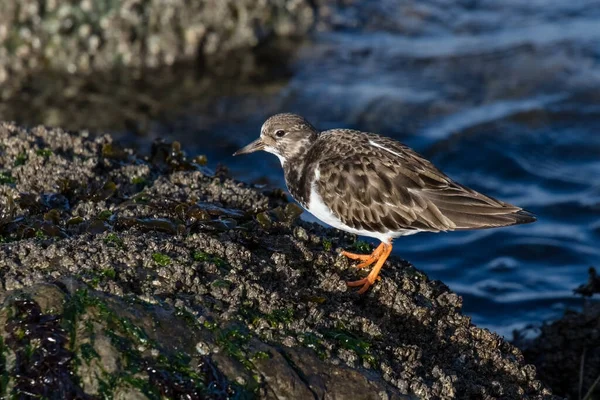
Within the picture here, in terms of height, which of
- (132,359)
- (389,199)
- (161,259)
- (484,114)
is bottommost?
(132,359)

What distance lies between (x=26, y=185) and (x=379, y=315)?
77.3 inches

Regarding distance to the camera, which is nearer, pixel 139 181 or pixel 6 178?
pixel 6 178

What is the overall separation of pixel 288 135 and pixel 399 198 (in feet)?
2.98

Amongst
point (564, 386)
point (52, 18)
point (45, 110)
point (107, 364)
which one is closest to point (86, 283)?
point (107, 364)

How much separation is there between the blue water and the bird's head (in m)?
1.19

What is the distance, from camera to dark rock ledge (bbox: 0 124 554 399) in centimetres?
292

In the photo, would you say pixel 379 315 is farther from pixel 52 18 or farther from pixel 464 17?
pixel 464 17

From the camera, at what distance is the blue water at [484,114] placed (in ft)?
22.6

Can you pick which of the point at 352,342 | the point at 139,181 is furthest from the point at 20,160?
the point at 352,342

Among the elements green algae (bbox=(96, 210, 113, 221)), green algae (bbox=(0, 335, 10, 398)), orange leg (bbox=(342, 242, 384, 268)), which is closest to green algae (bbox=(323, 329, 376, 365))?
orange leg (bbox=(342, 242, 384, 268))

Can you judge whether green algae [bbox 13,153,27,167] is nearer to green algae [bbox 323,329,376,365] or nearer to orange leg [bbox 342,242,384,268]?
orange leg [bbox 342,242,384,268]

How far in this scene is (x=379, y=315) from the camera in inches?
152

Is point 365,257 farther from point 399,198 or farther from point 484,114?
point 484,114

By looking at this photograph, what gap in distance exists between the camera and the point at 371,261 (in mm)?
4262
